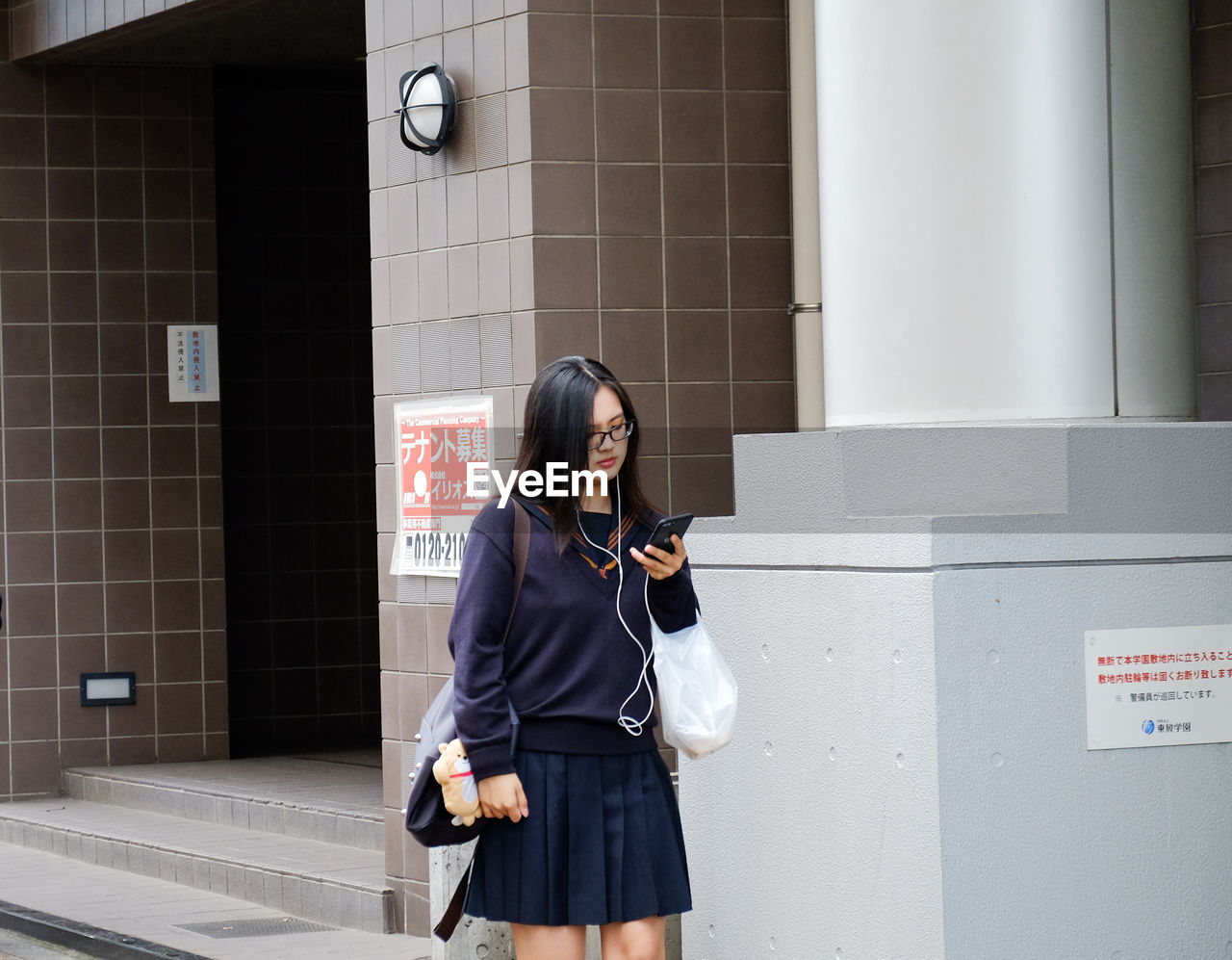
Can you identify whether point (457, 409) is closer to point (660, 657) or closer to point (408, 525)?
point (408, 525)

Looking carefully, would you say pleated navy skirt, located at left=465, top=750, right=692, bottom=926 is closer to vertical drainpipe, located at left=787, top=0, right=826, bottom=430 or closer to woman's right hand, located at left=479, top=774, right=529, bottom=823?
woman's right hand, located at left=479, top=774, right=529, bottom=823

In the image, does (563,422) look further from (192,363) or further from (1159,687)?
(192,363)

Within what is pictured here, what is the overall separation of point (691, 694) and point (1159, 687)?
1.11 m

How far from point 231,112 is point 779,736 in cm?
671

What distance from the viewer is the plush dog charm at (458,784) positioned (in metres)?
3.56

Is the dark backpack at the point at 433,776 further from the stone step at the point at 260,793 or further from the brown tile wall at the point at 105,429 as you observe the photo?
the brown tile wall at the point at 105,429

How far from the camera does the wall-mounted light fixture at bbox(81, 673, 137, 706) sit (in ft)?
30.5

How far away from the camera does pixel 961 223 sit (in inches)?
171

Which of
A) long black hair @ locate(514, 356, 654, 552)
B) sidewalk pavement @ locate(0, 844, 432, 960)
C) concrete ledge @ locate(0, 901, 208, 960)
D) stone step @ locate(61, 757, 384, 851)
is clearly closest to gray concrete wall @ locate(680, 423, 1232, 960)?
long black hair @ locate(514, 356, 654, 552)

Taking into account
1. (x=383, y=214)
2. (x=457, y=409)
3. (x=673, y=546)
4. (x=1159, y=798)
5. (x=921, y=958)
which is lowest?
(x=921, y=958)

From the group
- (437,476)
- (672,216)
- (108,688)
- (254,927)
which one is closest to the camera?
(672,216)

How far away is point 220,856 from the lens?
24.6ft

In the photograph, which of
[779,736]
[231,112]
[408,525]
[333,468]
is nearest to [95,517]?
[333,468]

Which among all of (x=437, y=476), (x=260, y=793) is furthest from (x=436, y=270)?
(x=260, y=793)
